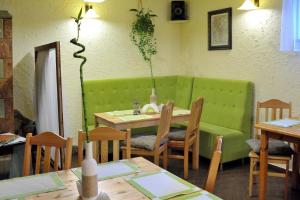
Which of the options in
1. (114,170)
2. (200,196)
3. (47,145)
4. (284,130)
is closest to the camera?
(200,196)

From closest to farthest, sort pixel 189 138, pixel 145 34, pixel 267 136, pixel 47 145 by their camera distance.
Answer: pixel 47 145
pixel 267 136
pixel 189 138
pixel 145 34

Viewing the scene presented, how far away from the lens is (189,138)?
3807 millimetres

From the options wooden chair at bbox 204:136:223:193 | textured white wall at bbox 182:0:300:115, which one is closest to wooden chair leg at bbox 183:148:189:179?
textured white wall at bbox 182:0:300:115

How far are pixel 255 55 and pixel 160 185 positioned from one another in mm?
2932

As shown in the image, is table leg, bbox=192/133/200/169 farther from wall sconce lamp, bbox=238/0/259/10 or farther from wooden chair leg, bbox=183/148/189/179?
wall sconce lamp, bbox=238/0/259/10

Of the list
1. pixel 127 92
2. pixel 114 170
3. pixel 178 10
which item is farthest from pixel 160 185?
pixel 178 10

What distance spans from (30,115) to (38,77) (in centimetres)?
70

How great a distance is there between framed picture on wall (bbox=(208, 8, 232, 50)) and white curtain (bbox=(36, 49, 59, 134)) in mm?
2393

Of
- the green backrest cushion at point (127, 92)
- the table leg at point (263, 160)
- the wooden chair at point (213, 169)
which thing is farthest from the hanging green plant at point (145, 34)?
the wooden chair at point (213, 169)

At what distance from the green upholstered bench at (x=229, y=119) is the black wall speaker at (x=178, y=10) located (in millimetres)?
1280

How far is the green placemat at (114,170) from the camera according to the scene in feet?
6.22

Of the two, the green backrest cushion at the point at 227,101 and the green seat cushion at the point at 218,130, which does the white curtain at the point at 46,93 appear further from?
the green backrest cushion at the point at 227,101

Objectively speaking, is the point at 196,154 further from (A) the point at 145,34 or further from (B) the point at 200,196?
(B) the point at 200,196

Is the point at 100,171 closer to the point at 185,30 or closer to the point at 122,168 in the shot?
the point at 122,168
